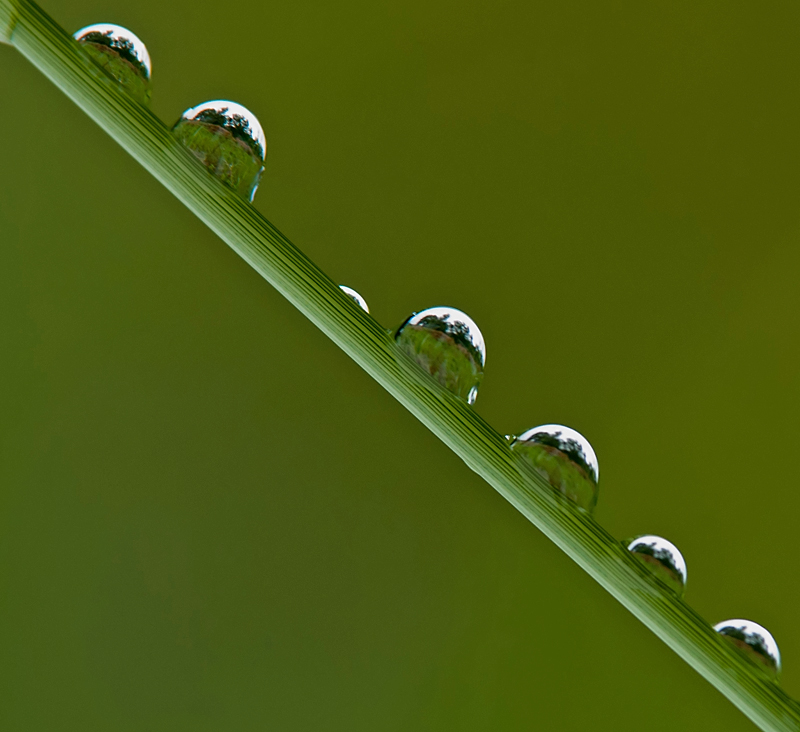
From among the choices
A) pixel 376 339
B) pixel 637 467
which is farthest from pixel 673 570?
pixel 637 467

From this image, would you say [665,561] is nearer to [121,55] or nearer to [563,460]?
[563,460]

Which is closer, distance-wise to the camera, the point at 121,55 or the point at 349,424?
the point at 121,55

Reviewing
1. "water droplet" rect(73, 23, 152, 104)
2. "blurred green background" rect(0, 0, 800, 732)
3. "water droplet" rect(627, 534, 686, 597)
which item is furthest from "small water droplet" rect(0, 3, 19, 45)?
"blurred green background" rect(0, 0, 800, 732)

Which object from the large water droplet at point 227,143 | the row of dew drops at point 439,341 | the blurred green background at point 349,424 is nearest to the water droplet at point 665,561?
the row of dew drops at point 439,341

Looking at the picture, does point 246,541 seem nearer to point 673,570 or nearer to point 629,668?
point 629,668

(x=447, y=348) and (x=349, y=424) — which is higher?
(x=349, y=424)

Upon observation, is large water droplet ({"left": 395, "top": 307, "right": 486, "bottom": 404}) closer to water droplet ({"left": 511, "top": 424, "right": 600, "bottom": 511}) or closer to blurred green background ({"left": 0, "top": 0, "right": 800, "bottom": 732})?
water droplet ({"left": 511, "top": 424, "right": 600, "bottom": 511})

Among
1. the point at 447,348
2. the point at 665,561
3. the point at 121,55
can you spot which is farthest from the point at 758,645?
the point at 121,55
